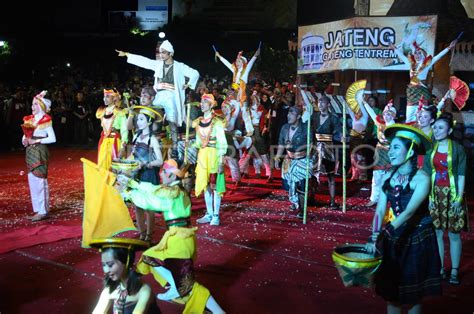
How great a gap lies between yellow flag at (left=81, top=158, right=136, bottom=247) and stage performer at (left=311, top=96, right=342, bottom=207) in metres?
5.19

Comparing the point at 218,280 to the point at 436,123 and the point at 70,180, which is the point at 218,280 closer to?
the point at 436,123

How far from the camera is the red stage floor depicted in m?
5.37

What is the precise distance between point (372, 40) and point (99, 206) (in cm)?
895

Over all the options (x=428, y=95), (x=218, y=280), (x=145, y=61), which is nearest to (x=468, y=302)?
(x=218, y=280)

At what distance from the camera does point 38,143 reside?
8.50 metres

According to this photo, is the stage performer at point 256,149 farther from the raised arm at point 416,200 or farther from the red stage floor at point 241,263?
the raised arm at point 416,200

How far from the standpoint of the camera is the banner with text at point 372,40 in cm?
1180

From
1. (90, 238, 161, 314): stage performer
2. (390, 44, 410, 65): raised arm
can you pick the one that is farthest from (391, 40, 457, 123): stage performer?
(90, 238, 161, 314): stage performer

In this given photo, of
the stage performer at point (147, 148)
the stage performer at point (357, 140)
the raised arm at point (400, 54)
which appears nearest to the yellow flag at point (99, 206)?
the stage performer at point (147, 148)

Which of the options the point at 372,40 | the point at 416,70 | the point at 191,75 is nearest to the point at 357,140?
the point at 372,40

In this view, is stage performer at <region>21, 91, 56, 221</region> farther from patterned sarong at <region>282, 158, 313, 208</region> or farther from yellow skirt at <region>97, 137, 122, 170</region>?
patterned sarong at <region>282, 158, 313, 208</region>

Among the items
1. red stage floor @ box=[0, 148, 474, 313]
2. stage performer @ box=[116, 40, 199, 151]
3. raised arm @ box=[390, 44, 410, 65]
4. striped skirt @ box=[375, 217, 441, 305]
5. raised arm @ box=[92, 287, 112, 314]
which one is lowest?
red stage floor @ box=[0, 148, 474, 313]

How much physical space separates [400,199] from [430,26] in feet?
28.0

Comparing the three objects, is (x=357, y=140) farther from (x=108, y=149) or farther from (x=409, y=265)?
(x=409, y=265)
